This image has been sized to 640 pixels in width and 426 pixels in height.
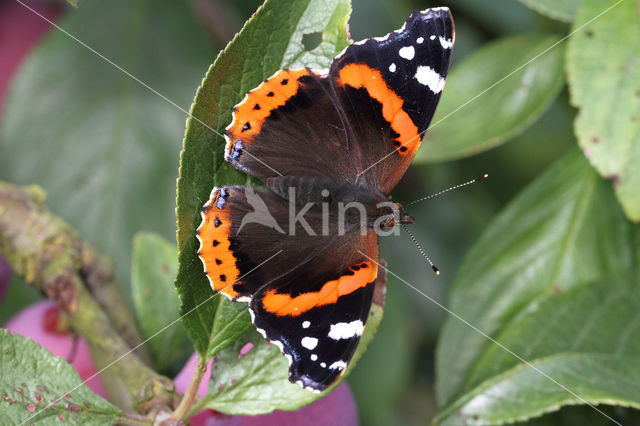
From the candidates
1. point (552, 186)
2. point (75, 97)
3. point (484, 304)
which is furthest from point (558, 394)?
point (75, 97)

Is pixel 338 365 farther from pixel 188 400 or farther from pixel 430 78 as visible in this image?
pixel 430 78

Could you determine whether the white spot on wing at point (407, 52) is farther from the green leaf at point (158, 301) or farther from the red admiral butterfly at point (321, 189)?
the green leaf at point (158, 301)

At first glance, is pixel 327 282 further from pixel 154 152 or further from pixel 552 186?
pixel 154 152

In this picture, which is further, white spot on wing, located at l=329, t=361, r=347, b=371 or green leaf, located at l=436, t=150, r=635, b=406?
green leaf, located at l=436, t=150, r=635, b=406

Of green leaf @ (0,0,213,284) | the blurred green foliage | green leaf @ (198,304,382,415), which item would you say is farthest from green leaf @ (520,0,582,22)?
green leaf @ (0,0,213,284)

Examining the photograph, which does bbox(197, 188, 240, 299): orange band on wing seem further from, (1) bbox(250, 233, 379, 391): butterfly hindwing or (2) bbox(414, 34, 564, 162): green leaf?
(2) bbox(414, 34, 564, 162): green leaf

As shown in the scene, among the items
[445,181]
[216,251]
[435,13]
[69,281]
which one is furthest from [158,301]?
[445,181]

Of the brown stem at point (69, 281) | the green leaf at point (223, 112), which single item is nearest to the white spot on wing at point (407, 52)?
the green leaf at point (223, 112)
